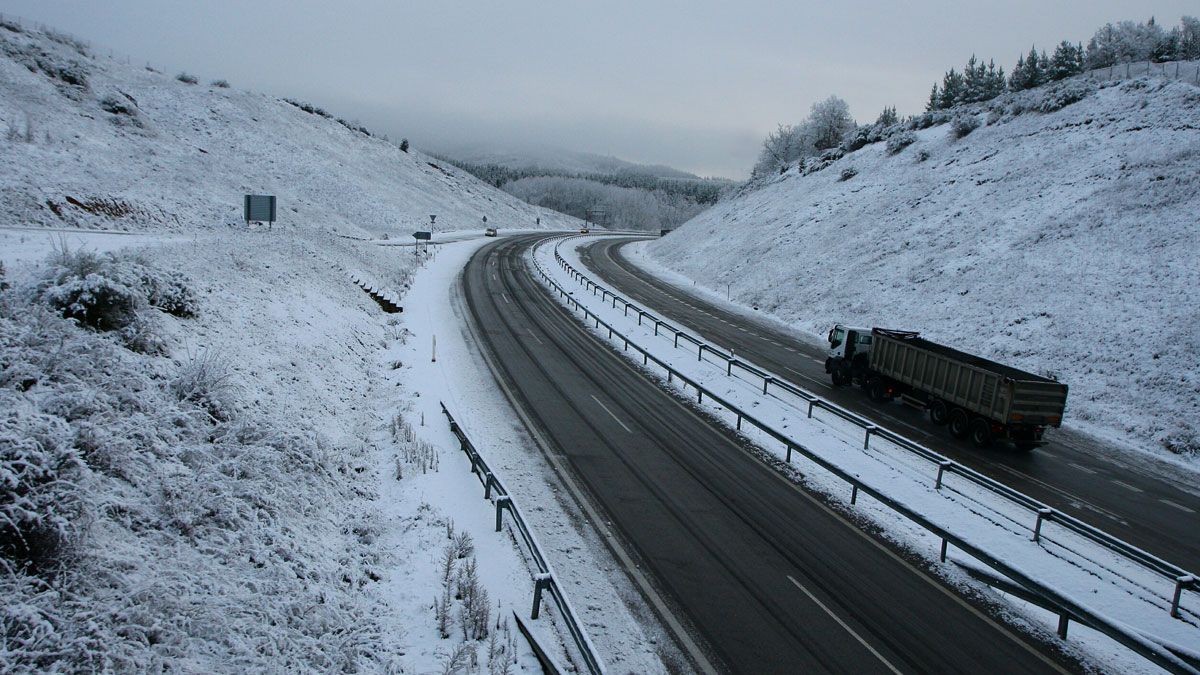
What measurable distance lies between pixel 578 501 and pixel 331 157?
8180cm

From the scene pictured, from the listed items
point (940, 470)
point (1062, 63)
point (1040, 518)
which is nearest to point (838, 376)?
point (940, 470)

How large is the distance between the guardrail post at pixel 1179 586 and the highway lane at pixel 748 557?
3.29 meters

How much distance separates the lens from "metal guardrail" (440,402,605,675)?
8086 millimetres

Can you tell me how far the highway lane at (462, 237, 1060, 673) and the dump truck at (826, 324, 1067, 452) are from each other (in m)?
8.17

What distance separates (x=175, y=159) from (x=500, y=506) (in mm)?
50826

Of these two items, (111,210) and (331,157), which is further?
(331,157)

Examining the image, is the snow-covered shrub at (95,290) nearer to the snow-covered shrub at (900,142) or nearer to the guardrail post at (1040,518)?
the guardrail post at (1040,518)

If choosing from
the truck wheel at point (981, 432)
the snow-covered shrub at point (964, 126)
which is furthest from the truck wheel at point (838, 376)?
the snow-covered shrub at point (964, 126)

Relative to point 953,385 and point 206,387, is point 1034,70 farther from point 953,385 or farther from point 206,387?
point 206,387

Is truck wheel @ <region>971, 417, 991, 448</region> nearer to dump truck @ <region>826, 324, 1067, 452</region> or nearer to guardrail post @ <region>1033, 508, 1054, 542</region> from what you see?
dump truck @ <region>826, 324, 1067, 452</region>

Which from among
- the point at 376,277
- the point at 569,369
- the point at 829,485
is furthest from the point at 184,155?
the point at 829,485

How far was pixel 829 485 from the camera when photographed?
15.4 meters

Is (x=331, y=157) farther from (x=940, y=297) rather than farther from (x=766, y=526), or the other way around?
(x=766, y=526)

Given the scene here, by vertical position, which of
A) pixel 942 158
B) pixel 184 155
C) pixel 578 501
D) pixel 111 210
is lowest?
pixel 578 501
